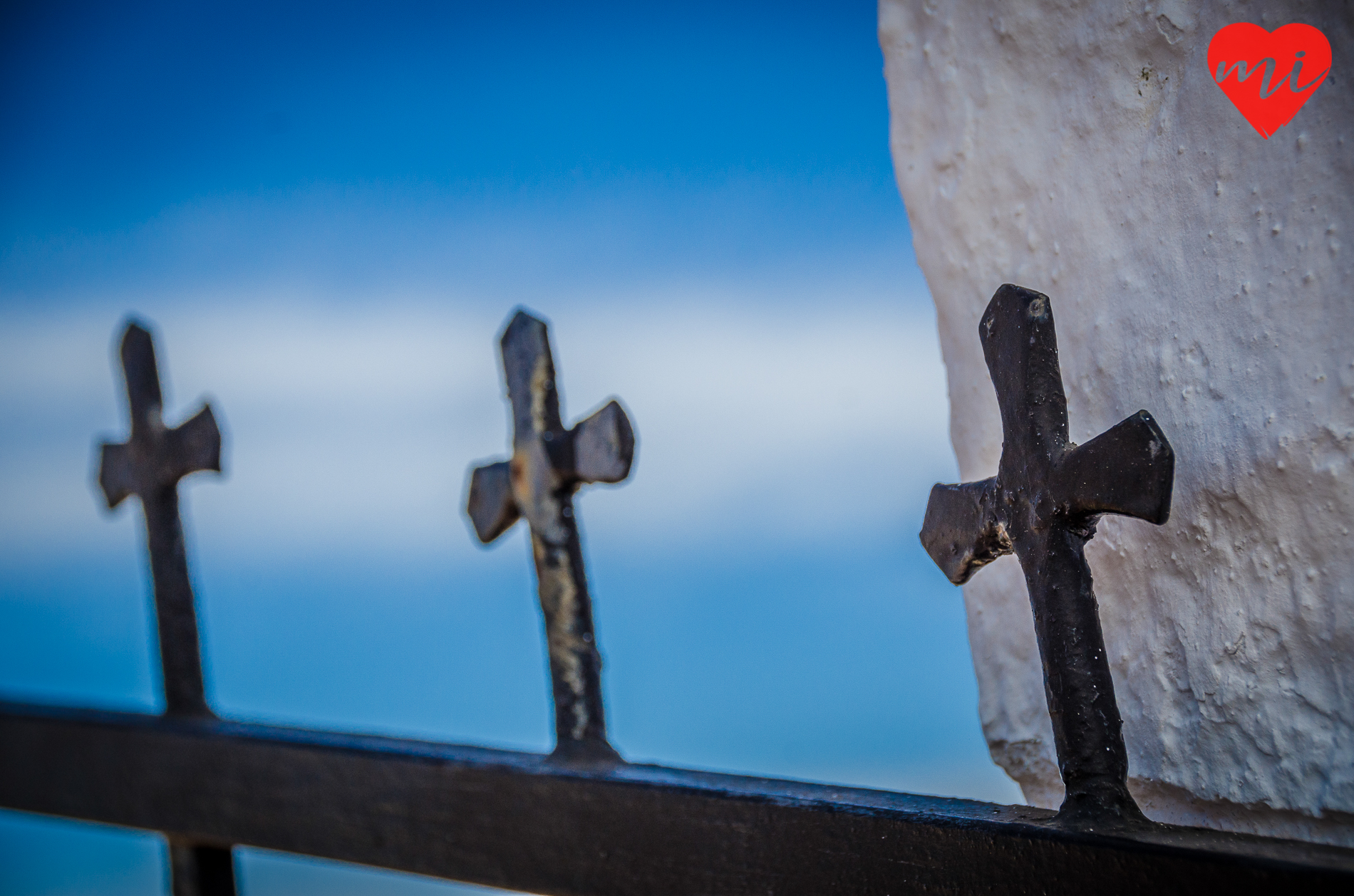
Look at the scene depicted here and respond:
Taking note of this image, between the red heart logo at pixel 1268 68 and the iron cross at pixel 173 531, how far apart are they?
92 cm

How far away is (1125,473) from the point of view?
20.2 inches

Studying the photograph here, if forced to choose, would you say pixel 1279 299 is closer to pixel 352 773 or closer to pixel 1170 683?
pixel 1170 683

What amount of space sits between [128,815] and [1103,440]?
1.02 m

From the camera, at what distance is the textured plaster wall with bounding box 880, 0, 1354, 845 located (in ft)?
1.74

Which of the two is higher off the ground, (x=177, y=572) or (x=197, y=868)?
(x=177, y=572)

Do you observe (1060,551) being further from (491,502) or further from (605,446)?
(491,502)

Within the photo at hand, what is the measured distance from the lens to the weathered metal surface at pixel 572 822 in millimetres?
538

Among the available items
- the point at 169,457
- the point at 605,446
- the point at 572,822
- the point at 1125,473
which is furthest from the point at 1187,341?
the point at 169,457

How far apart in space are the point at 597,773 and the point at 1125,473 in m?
0.45

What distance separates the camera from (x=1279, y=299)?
54 cm

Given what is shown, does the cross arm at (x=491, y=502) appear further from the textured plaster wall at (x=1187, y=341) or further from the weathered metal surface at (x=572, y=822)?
the textured plaster wall at (x=1187, y=341)

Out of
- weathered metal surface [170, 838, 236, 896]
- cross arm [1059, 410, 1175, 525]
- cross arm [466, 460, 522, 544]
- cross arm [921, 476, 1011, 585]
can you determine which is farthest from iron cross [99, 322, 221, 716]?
cross arm [1059, 410, 1175, 525]

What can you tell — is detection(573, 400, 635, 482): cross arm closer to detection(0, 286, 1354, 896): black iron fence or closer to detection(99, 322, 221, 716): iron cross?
detection(0, 286, 1354, 896): black iron fence

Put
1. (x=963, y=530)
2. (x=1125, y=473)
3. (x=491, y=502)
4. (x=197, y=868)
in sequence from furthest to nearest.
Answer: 1. (x=197, y=868)
2. (x=491, y=502)
3. (x=963, y=530)
4. (x=1125, y=473)
